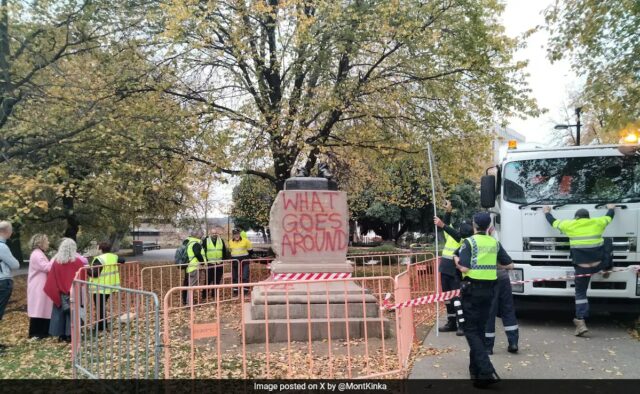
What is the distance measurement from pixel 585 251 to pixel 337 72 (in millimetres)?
7030

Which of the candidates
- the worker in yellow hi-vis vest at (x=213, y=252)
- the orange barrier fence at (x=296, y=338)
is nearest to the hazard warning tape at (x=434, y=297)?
the orange barrier fence at (x=296, y=338)

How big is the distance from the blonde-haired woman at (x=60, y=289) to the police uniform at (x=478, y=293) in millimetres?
5981

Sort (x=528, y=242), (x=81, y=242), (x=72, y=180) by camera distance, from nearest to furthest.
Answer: (x=528, y=242)
(x=72, y=180)
(x=81, y=242)

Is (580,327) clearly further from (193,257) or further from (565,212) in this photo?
(193,257)

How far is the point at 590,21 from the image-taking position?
8289 mm

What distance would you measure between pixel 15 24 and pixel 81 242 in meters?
26.6

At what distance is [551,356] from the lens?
6363 millimetres

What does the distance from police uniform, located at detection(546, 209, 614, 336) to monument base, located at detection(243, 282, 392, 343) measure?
278 cm

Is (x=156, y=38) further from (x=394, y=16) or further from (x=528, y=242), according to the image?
(x=528, y=242)

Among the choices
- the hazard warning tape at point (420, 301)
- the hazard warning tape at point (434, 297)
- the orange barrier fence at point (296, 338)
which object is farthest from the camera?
the hazard warning tape at point (434, 297)

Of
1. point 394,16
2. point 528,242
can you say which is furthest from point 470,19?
point 528,242

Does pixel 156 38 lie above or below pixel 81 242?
above

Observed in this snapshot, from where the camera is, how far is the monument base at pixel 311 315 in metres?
7.38

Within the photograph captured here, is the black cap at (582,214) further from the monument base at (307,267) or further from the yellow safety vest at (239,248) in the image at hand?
the yellow safety vest at (239,248)
